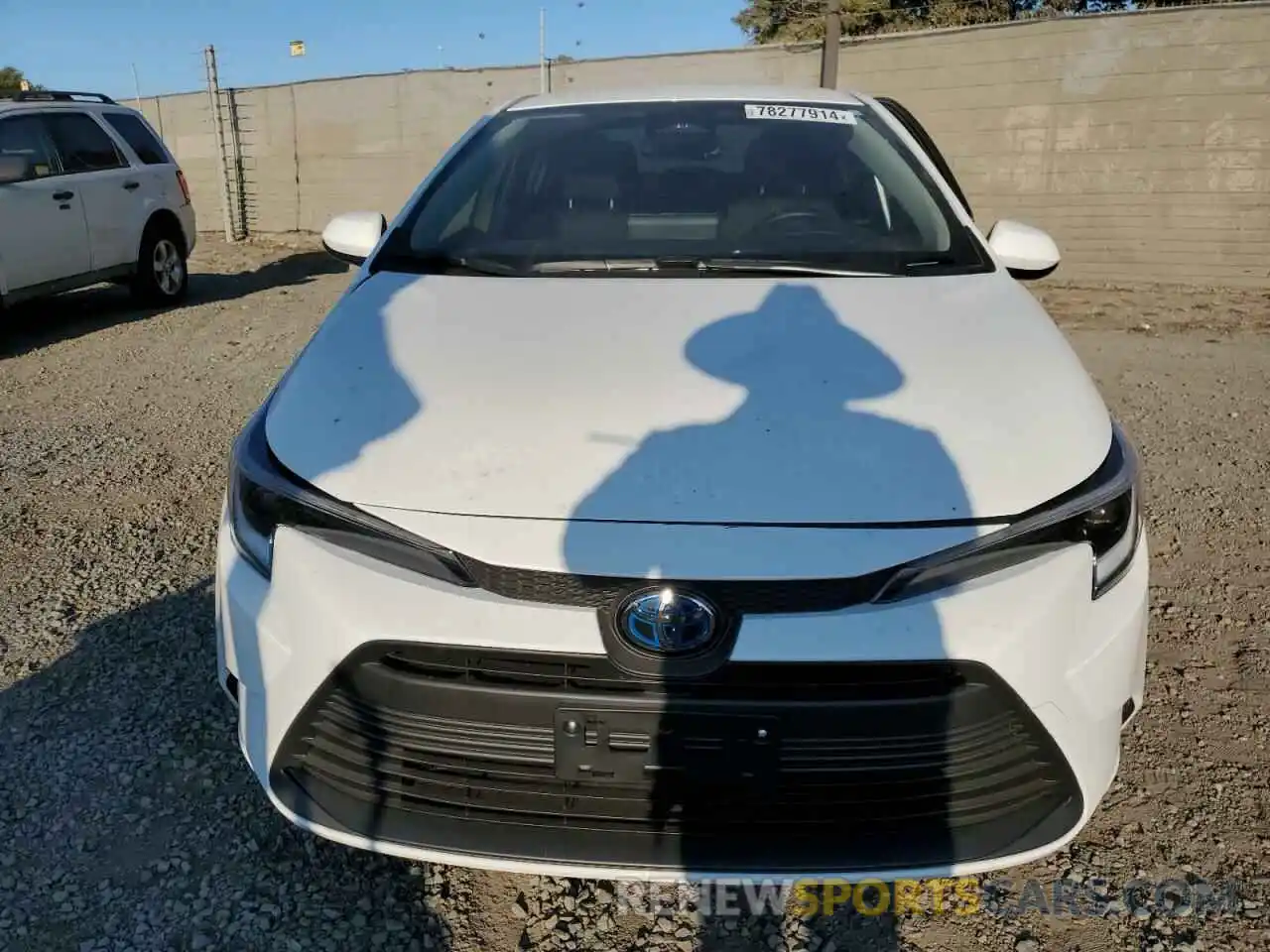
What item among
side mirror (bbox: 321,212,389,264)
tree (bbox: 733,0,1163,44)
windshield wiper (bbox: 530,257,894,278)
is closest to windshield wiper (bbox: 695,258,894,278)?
windshield wiper (bbox: 530,257,894,278)

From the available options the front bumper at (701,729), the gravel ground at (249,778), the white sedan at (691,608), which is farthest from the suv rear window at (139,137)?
the front bumper at (701,729)

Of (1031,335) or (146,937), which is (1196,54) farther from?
(146,937)

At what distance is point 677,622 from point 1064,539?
67 centimetres

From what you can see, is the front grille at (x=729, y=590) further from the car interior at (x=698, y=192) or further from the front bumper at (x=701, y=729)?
the car interior at (x=698, y=192)

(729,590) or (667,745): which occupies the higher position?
(729,590)

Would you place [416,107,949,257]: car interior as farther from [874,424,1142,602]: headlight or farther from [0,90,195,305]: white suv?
[0,90,195,305]: white suv

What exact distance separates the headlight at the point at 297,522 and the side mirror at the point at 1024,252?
1.90 meters

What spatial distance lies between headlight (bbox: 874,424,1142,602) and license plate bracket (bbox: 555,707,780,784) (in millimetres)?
307

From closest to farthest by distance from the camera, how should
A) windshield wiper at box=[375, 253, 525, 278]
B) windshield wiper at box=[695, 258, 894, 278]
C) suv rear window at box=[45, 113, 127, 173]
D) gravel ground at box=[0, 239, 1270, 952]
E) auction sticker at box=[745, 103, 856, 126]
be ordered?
gravel ground at box=[0, 239, 1270, 952], windshield wiper at box=[695, 258, 894, 278], windshield wiper at box=[375, 253, 525, 278], auction sticker at box=[745, 103, 856, 126], suv rear window at box=[45, 113, 127, 173]

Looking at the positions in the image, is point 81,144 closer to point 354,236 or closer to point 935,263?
point 354,236

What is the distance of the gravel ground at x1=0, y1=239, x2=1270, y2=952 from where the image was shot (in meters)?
2.02

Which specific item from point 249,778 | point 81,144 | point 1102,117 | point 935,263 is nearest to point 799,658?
point 935,263

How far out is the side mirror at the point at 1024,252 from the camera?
2873 millimetres

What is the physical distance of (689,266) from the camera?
2568mm
